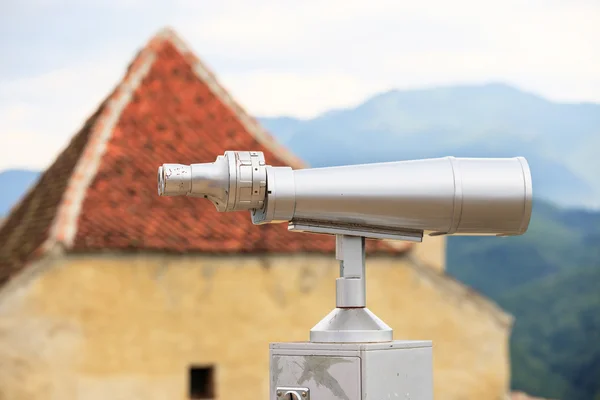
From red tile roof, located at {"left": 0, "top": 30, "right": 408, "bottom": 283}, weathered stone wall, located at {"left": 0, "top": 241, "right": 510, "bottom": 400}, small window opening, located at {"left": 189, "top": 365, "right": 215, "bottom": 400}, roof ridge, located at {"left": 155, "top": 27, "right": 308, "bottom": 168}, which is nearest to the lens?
weathered stone wall, located at {"left": 0, "top": 241, "right": 510, "bottom": 400}

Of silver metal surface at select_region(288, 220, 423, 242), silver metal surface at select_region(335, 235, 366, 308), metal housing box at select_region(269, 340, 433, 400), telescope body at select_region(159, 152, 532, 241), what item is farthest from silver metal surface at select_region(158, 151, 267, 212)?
metal housing box at select_region(269, 340, 433, 400)

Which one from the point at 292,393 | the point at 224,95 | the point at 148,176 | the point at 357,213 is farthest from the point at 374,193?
the point at 224,95

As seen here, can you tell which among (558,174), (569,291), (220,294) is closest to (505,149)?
(558,174)

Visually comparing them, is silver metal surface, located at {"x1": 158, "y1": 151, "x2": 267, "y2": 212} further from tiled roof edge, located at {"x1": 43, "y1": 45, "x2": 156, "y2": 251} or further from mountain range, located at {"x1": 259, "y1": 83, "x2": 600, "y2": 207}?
mountain range, located at {"x1": 259, "y1": 83, "x2": 600, "y2": 207}

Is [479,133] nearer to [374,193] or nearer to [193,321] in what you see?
[193,321]

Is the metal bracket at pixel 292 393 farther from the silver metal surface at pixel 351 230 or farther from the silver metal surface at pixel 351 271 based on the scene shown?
the silver metal surface at pixel 351 230

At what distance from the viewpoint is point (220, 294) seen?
350 inches

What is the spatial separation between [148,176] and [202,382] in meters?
1.75

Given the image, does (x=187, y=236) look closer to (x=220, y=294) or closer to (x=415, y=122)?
(x=220, y=294)

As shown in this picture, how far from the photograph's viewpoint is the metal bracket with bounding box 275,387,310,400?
2359mm

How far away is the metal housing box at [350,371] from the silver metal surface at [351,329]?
46 millimetres

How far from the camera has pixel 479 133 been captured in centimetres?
1989

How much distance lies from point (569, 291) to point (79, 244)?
40.5 ft

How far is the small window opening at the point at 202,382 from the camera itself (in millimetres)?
8828
